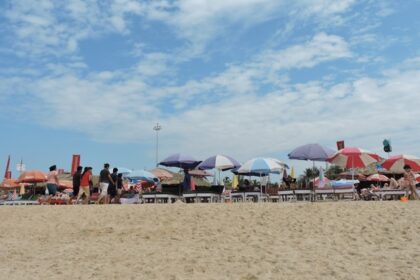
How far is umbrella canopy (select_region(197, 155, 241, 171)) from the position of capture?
17.3 metres

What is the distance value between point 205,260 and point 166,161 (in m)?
9.53

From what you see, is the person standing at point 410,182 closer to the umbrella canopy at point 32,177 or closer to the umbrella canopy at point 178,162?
the umbrella canopy at point 178,162

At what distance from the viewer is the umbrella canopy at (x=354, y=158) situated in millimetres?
15086

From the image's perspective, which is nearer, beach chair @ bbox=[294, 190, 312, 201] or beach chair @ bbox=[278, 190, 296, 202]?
beach chair @ bbox=[294, 190, 312, 201]

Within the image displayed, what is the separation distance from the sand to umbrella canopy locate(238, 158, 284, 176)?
4.22 m

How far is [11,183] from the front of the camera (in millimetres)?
29844

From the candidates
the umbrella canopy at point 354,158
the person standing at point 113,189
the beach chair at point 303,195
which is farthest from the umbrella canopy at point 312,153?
the person standing at point 113,189

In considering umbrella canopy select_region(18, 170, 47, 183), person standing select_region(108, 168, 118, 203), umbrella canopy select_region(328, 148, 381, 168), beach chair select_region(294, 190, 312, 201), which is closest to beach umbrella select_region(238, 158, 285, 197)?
beach chair select_region(294, 190, 312, 201)

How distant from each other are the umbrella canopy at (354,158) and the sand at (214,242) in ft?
12.2

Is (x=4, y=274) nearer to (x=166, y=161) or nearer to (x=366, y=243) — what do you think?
(x=366, y=243)

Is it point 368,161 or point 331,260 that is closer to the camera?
point 331,260

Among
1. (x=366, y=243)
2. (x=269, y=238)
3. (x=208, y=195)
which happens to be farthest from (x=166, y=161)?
(x=366, y=243)

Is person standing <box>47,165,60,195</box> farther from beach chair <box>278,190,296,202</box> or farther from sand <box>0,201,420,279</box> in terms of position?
beach chair <box>278,190,296,202</box>

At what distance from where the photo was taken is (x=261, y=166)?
52.8 ft
